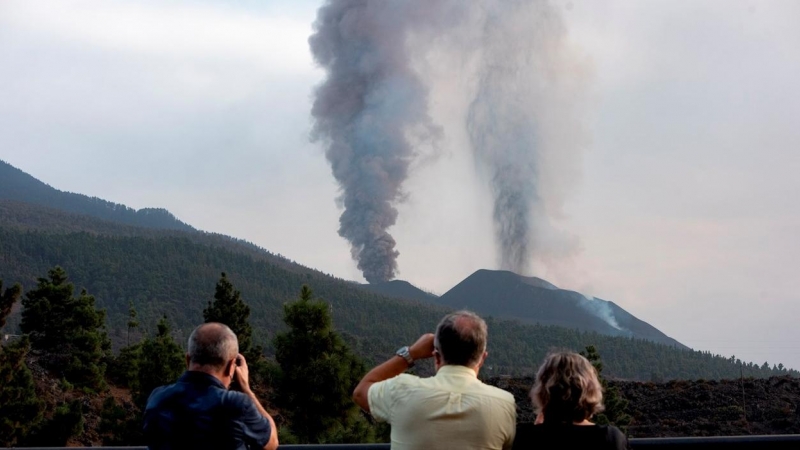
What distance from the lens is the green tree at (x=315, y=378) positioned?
3148 centimetres

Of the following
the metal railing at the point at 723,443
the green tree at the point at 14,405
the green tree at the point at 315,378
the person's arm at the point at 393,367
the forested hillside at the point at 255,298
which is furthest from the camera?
the forested hillside at the point at 255,298

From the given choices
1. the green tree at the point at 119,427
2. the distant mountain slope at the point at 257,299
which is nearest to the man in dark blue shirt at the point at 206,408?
the green tree at the point at 119,427

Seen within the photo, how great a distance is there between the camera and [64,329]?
4266 cm

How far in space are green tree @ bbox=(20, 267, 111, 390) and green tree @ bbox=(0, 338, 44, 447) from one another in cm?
1141

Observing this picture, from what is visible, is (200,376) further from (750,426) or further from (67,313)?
(67,313)

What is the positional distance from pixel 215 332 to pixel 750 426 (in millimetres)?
32347

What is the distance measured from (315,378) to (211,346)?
27790mm

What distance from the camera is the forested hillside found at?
92838 millimetres

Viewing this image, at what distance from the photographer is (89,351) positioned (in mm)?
39906

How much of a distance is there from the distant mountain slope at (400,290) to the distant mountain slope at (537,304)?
6114 mm

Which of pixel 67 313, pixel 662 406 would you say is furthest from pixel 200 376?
pixel 67 313

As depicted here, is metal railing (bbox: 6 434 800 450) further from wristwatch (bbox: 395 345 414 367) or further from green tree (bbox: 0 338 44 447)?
green tree (bbox: 0 338 44 447)

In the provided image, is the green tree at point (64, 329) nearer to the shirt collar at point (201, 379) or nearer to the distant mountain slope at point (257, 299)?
the distant mountain slope at point (257, 299)

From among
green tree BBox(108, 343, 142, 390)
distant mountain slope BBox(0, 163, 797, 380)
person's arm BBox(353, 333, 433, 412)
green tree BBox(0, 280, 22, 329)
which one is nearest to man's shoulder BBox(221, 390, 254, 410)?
person's arm BBox(353, 333, 433, 412)
